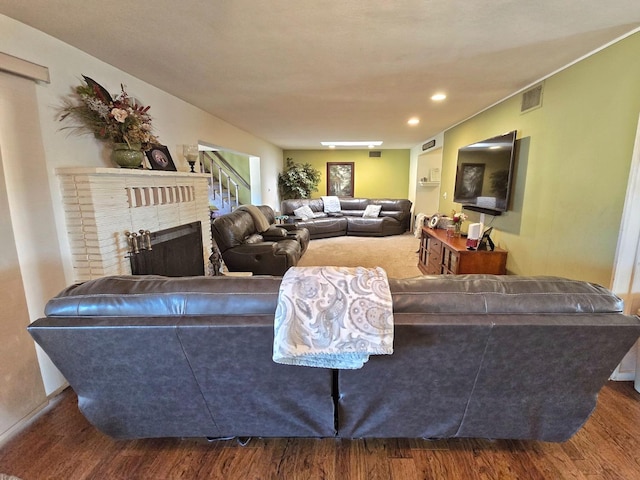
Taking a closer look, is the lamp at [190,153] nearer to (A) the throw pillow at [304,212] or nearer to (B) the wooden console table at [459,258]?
(B) the wooden console table at [459,258]

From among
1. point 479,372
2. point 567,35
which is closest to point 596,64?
point 567,35

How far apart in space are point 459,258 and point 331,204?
15.6ft

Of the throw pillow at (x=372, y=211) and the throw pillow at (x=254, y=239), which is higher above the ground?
the throw pillow at (x=372, y=211)

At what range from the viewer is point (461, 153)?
405cm

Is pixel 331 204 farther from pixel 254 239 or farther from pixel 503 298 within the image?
pixel 503 298

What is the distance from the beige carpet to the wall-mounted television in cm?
130

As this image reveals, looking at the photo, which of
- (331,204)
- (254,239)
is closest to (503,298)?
(254,239)

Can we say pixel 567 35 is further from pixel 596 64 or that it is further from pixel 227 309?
pixel 227 309

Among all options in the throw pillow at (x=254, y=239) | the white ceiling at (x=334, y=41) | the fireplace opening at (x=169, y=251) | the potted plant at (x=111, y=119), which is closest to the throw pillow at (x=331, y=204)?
the throw pillow at (x=254, y=239)

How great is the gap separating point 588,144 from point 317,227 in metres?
4.90

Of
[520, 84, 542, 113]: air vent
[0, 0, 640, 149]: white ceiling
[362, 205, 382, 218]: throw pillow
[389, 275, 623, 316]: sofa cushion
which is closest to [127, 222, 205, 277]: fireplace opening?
[0, 0, 640, 149]: white ceiling

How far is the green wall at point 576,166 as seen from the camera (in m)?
1.83

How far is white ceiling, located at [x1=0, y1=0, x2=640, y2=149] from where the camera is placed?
4.77 ft

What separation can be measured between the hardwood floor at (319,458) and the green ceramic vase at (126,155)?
1.67 meters
